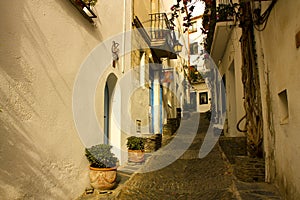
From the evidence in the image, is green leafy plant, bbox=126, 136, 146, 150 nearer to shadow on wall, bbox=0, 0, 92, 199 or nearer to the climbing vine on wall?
the climbing vine on wall

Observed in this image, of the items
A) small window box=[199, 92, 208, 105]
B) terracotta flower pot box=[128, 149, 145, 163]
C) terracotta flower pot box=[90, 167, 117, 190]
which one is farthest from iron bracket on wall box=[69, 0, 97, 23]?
small window box=[199, 92, 208, 105]

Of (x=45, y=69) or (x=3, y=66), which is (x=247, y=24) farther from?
(x=3, y=66)

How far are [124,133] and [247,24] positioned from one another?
396 cm

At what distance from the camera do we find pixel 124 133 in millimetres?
6992

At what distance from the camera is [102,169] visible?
4.46m

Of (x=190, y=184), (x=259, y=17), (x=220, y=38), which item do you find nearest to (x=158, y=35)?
(x=220, y=38)

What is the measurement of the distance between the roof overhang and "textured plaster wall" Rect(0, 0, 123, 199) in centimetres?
382

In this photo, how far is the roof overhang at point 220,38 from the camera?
6.83 m

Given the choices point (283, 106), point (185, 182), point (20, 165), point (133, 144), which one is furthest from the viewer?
point (133, 144)

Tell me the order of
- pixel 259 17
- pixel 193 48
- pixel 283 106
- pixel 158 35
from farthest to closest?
pixel 193 48 → pixel 158 35 → pixel 259 17 → pixel 283 106

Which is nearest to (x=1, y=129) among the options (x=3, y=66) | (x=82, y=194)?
(x=3, y=66)

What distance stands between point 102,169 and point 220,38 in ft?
17.3

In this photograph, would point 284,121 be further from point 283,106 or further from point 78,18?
point 78,18

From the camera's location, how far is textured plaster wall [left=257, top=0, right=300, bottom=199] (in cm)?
298
